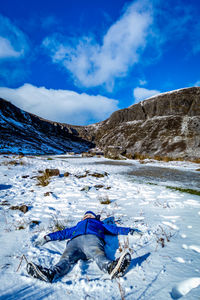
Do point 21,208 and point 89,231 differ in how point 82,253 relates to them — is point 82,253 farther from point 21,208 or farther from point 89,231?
point 21,208

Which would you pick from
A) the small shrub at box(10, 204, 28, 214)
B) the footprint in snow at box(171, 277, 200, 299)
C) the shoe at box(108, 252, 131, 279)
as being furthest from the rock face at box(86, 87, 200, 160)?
the shoe at box(108, 252, 131, 279)

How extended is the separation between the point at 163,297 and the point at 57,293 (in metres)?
1.12

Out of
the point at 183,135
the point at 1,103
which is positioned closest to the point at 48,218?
the point at 183,135

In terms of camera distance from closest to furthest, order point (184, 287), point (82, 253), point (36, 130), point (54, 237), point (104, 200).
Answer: point (184, 287) < point (82, 253) < point (54, 237) < point (104, 200) < point (36, 130)

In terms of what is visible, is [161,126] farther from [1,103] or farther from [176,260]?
[1,103]

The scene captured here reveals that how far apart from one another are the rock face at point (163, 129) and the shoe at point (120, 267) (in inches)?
883

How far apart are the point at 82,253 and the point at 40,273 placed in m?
0.74

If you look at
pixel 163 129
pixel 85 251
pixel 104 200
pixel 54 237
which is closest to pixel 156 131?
pixel 163 129

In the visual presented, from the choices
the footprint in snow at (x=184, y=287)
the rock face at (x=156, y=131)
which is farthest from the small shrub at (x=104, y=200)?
the rock face at (x=156, y=131)

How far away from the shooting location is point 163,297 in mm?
1401

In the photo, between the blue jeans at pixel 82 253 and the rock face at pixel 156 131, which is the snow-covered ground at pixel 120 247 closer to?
the blue jeans at pixel 82 253

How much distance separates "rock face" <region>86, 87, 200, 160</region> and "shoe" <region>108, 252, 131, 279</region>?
2243 centimetres

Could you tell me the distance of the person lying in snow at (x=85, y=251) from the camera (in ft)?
5.67

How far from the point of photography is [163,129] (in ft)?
110
